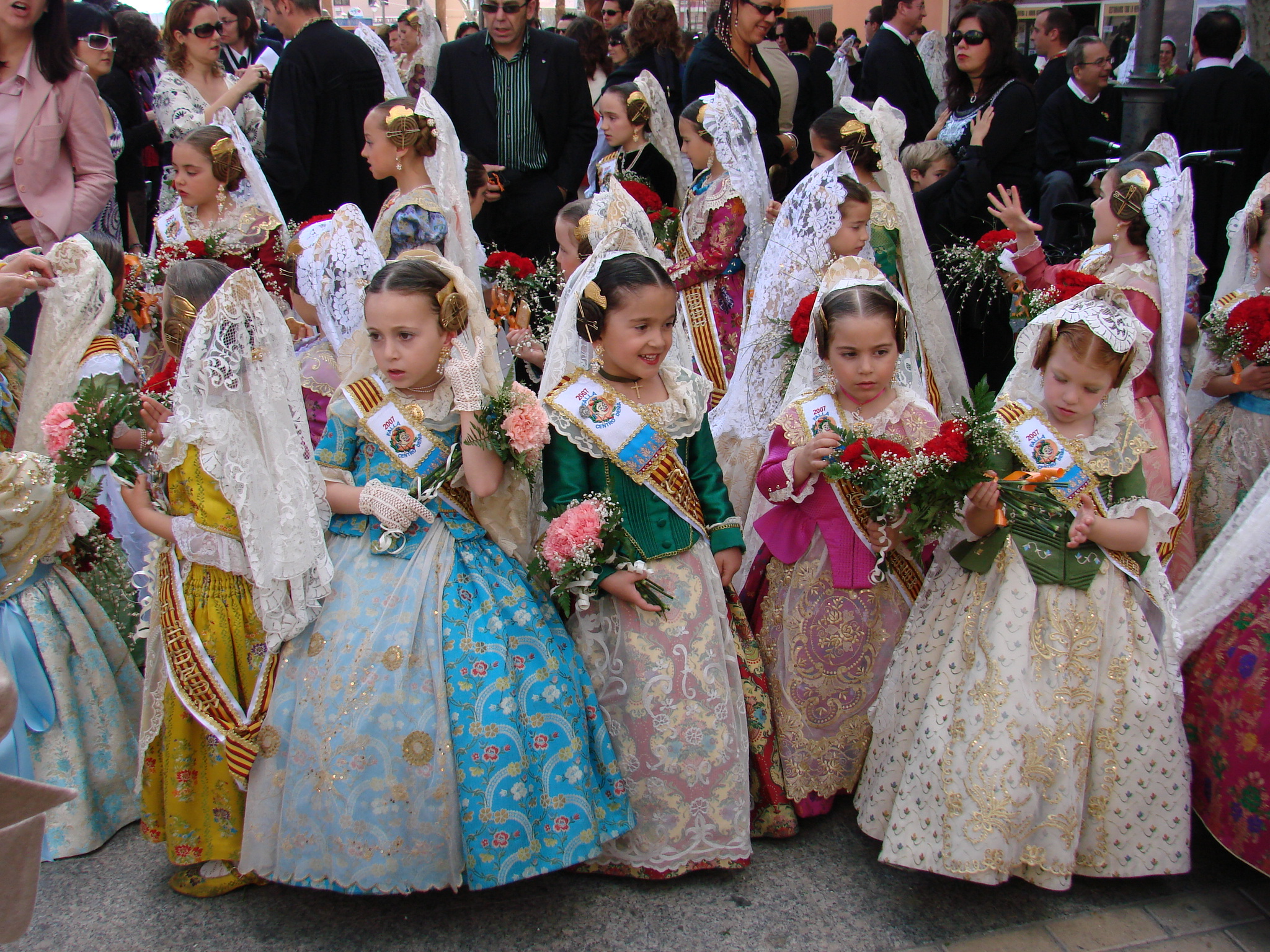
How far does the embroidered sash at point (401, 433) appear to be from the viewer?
2.97m

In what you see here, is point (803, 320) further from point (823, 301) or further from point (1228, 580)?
point (1228, 580)

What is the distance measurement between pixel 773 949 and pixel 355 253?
118 inches

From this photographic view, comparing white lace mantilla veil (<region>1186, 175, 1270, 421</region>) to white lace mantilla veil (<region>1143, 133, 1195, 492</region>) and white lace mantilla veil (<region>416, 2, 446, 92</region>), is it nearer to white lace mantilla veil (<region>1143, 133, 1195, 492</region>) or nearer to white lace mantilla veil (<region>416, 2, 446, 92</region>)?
white lace mantilla veil (<region>1143, 133, 1195, 492</region>)

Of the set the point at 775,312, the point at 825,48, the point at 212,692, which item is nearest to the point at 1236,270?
the point at 775,312

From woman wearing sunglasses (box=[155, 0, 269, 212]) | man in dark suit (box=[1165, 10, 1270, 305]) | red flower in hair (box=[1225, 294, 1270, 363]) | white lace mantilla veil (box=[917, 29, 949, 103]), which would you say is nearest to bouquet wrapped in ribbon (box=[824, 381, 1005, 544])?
red flower in hair (box=[1225, 294, 1270, 363])

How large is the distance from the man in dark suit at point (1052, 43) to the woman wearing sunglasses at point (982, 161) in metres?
1.59

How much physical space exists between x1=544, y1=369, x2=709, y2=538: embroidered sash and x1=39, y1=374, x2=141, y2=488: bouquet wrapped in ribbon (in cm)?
121

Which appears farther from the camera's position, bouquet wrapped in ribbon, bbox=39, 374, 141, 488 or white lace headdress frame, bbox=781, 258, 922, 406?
white lace headdress frame, bbox=781, 258, 922, 406

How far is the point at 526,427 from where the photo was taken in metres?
2.81

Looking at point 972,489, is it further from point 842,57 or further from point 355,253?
point 842,57

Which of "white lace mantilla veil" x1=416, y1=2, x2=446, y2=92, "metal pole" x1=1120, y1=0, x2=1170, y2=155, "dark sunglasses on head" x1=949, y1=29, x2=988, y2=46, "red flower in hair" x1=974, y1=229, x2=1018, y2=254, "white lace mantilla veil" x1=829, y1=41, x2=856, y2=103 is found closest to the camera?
"red flower in hair" x1=974, y1=229, x2=1018, y2=254

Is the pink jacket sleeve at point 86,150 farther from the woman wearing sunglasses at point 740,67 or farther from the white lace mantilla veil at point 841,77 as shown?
the white lace mantilla veil at point 841,77

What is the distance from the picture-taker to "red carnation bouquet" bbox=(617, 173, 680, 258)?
5.46 metres

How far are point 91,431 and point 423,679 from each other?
3.91 feet
